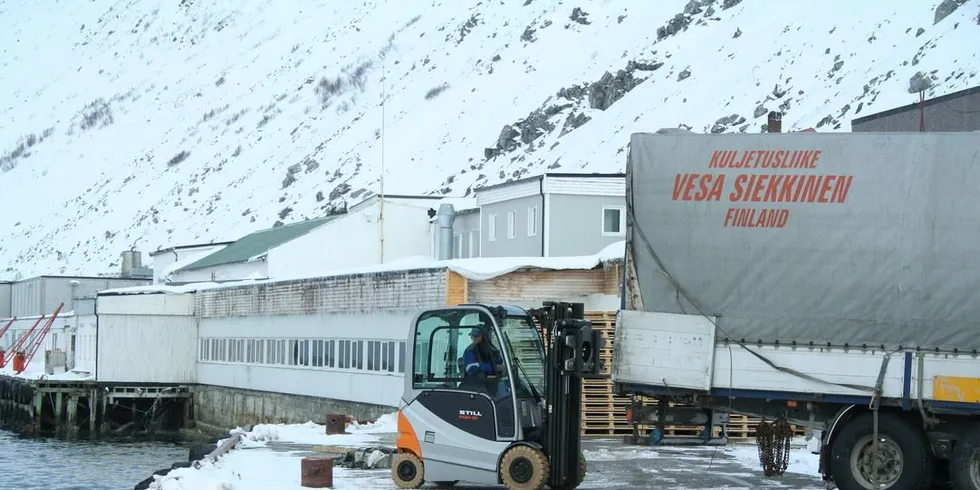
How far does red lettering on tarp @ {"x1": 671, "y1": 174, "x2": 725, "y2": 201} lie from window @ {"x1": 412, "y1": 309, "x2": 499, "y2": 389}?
3050mm

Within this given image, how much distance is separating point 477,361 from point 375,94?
387 feet

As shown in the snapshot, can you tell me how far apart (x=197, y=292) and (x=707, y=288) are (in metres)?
39.7

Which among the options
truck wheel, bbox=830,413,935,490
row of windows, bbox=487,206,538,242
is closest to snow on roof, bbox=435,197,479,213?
row of windows, bbox=487,206,538,242

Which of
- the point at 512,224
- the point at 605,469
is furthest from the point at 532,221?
the point at 605,469

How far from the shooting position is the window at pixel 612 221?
46188mm

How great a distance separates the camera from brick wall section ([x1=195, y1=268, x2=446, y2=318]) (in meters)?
33.8

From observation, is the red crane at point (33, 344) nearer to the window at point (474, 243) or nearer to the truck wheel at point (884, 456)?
the window at point (474, 243)

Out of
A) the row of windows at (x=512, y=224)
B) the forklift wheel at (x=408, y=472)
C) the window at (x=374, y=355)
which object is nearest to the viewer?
the forklift wheel at (x=408, y=472)

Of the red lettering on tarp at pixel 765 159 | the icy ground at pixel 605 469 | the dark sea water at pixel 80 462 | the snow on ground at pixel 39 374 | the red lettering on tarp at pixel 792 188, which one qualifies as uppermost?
the red lettering on tarp at pixel 765 159

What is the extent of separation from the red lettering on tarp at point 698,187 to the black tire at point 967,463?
3.89m

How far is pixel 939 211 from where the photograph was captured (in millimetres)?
16031

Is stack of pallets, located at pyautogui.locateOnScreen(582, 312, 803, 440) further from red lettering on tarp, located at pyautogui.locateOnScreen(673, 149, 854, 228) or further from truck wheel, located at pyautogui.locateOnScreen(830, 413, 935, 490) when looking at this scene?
truck wheel, located at pyautogui.locateOnScreen(830, 413, 935, 490)

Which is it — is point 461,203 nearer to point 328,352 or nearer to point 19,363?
point 328,352

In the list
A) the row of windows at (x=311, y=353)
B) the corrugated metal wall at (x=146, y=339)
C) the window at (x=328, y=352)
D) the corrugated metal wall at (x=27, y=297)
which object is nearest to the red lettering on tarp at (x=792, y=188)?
the row of windows at (x=311, y=353)
